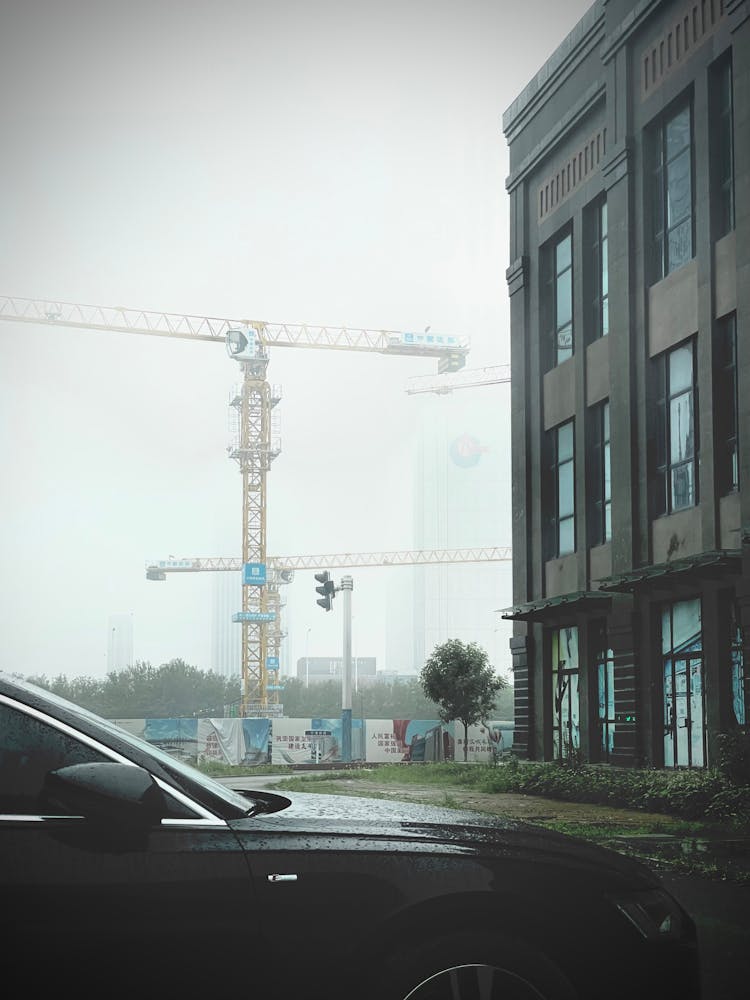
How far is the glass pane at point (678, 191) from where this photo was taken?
1412cm

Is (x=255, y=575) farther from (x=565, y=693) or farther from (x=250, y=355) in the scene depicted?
(x=565, y=693)

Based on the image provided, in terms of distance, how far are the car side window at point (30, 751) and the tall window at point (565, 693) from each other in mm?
13251

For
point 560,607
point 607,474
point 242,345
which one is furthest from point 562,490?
point 242,345

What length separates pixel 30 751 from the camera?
2904mm

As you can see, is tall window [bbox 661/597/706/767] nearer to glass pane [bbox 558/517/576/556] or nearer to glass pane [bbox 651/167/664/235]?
glass pane [bbox 558/517/576/556]

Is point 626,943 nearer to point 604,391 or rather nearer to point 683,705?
point 683,705

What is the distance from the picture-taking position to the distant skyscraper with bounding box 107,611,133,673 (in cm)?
2055

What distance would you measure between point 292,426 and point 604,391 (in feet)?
38.2

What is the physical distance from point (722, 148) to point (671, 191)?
1.14 metres

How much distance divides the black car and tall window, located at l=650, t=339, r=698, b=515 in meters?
11.2

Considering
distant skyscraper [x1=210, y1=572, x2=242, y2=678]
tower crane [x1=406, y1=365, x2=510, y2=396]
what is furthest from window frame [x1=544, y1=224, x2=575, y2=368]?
tower crane [x1=406, y1=365, x2=510, y2=396]

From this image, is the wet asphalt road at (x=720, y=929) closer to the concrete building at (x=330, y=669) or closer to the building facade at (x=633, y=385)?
the building facade at (x=633, y=385)

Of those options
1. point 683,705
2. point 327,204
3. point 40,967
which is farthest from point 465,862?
point 327,204

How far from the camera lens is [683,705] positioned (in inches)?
536
